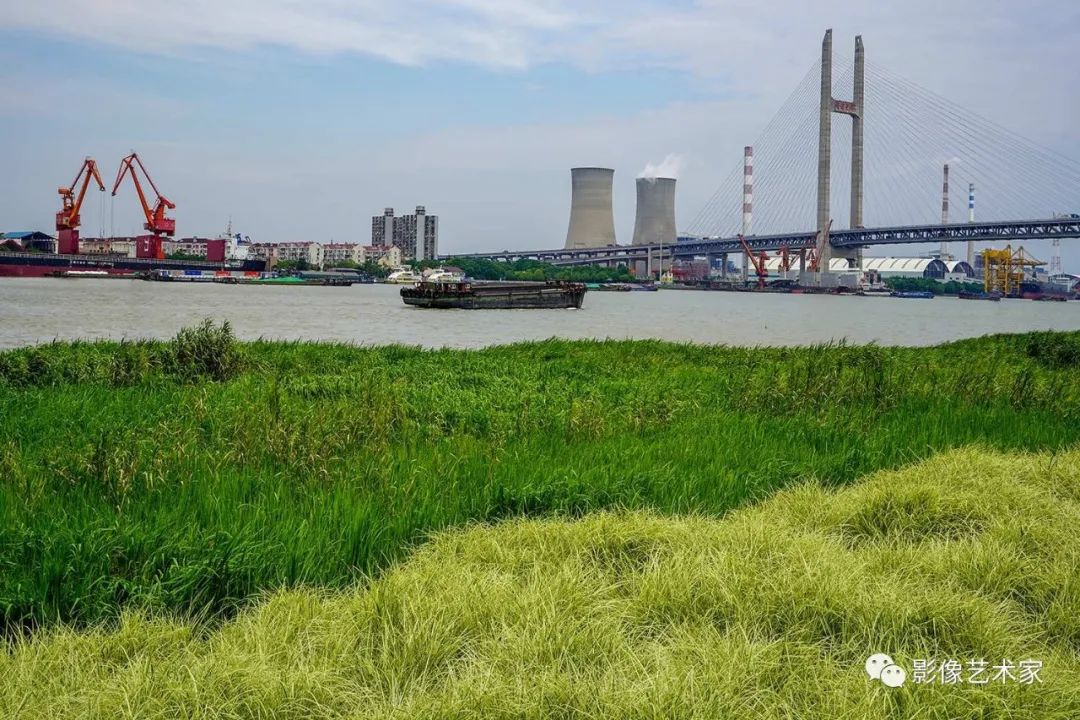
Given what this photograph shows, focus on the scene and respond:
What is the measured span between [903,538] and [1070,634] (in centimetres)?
127

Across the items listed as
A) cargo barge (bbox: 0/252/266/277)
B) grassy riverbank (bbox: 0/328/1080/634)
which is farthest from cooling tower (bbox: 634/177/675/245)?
grassy riverbank (bbox: 0/328/1080/634)

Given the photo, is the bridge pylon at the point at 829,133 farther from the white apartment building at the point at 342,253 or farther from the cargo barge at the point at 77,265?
the white apartment building at the point at 342,253

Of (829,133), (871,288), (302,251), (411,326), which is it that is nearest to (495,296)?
(411,326)

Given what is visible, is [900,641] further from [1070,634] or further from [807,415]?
[807,415]

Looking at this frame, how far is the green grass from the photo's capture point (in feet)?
9.44

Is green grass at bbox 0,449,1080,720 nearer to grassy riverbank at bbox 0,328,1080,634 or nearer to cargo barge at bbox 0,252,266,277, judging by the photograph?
grassy riverbank at bbox 0,328,1080,634

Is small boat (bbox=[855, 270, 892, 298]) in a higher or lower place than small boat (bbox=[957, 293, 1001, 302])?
higher

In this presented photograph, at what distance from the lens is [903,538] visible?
15.8 ft

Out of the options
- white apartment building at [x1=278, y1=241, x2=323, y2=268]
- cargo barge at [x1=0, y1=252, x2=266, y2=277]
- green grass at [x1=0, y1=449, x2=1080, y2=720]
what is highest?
white apartment building at [x1=278, y1=241, x2=323, y2=268]

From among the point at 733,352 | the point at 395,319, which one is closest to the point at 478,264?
the point at 395,319

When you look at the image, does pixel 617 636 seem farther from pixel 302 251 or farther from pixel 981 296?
pixel 302 251

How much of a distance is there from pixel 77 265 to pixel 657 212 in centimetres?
7028

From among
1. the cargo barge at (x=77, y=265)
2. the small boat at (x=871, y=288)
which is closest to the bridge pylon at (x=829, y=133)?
the small boat at (x=871, y=288)

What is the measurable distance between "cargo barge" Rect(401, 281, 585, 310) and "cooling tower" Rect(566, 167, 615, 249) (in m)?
48.9
